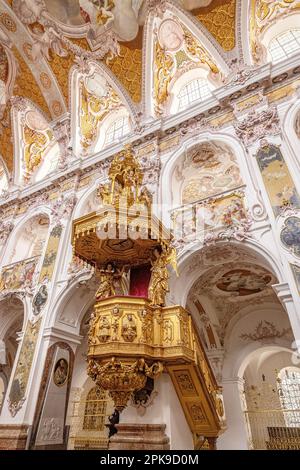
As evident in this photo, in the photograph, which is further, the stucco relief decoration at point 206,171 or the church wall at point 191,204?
the stucco relief decoration at point 206,171

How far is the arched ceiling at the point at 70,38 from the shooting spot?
948cm

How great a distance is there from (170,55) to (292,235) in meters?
8.15

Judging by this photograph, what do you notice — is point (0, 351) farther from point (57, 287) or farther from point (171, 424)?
point (171, 424)

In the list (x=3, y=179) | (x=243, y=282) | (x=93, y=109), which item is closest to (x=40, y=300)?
(x=243, y=282)

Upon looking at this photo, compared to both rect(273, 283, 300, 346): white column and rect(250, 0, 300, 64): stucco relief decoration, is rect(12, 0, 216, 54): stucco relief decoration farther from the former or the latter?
rect(273, 283, 300, 346): white column

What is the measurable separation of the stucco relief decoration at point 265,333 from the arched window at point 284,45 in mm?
7480

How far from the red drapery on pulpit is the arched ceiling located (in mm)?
6828

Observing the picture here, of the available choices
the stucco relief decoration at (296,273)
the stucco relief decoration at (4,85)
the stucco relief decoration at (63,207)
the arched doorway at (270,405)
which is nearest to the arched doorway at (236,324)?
the arched doorway at (270,405)

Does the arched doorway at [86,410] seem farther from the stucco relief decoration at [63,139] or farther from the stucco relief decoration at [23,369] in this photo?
the stucco relief decoration at [63,139]

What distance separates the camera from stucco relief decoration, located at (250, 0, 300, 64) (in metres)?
8.78

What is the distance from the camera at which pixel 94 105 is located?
12.2m

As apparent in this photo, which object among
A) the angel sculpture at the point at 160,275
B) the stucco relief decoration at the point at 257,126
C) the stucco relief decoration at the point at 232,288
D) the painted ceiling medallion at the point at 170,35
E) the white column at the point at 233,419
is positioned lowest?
the white column at the point at 233,419

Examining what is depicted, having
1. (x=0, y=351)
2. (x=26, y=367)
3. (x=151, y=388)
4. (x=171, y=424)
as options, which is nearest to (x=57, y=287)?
(x=26, y=367)

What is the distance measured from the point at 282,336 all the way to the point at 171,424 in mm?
5128
